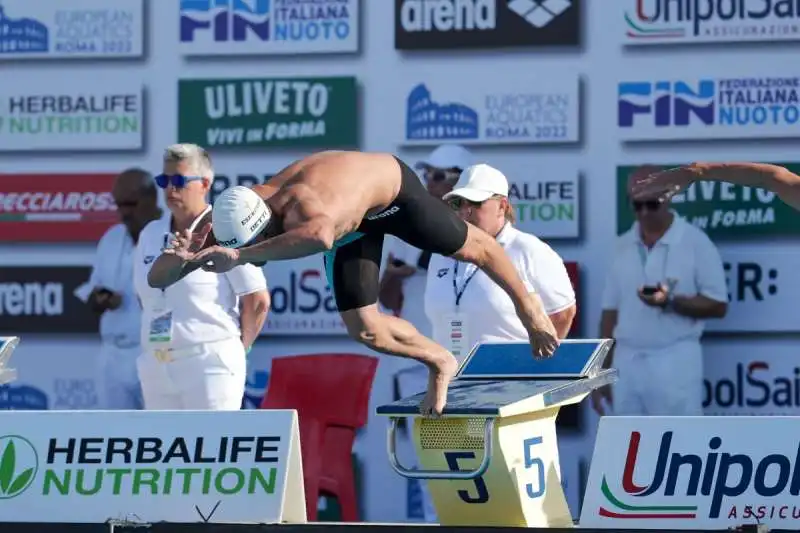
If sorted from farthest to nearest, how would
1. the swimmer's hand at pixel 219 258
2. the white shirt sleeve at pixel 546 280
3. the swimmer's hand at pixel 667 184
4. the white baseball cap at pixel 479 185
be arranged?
the white shirt sleeve at pixel 546 280 → the white baseball cap at pixel 479 185 → the swimmer's hand at pixel 667 184 → the swimmer's hand at pixel 219 258

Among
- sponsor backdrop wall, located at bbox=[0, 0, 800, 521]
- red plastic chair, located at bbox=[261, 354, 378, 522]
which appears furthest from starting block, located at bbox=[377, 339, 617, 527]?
sponsor backdrop wall, located at bbox=[0, 0, 800, 521]

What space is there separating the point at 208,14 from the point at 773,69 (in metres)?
2.84

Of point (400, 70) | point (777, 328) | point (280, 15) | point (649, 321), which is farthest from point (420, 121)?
point (777, 328)

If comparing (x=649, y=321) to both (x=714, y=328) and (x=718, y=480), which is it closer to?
(x=714, y=328)

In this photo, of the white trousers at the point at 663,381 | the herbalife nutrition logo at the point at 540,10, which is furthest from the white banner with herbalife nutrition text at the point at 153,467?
the herbalife nutrition logo at the point at 540,10

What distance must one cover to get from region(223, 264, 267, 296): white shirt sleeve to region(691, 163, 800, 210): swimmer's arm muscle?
2.08m

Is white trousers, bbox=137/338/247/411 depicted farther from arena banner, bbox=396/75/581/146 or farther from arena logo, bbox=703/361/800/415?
arena logo, bbox=703/361/800/415

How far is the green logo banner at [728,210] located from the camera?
7.98 meters

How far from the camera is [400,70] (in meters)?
8.29

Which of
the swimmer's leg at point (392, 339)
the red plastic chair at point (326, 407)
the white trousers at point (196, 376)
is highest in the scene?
the swimmer's leg at point (392, 339)

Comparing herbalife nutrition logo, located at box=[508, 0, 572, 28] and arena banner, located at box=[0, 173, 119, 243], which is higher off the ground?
herbalife nutrition logo, located at box=[508, 0, 572, 28]

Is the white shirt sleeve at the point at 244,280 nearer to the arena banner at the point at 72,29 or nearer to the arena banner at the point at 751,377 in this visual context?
the arena banner at the point at 72,29

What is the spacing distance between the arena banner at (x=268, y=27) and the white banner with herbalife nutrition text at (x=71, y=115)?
0.42 meters

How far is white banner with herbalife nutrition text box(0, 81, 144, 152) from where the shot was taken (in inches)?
336
